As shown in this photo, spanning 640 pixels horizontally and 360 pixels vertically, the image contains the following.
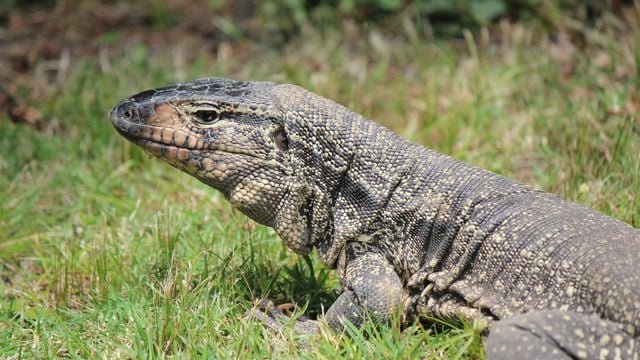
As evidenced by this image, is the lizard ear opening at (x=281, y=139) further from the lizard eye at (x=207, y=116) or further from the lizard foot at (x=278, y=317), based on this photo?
the lizard foot at (x=278, y=317)

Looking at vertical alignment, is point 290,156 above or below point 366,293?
above

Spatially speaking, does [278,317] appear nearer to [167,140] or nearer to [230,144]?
[230,144]

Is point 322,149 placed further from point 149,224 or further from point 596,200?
point 596,200

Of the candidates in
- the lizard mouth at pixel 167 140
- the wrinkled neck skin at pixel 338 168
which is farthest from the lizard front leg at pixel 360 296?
the lizard mouth at pixel 167 140

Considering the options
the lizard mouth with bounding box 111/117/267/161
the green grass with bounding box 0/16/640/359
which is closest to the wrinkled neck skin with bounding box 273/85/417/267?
the lizard mouth with bounding box 111/117/267/161

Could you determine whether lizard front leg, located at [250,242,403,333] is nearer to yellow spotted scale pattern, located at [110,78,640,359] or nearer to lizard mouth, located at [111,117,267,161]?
→ yellow spotted scale pattern, located at [110,78,640,359]

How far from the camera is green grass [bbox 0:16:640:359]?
15.6ft

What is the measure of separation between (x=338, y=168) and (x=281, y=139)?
1.28ft

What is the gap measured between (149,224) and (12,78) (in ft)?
13.1

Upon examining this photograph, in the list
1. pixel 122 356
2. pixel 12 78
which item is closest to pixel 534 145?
pixel 122 356

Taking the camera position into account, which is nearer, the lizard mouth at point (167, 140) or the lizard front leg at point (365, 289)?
the lizard front leg at point (365, 289)

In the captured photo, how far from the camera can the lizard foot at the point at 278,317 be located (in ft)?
16.0

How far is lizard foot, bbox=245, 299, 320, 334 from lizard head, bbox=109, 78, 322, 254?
0.44 meters

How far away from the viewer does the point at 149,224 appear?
6.13 m
